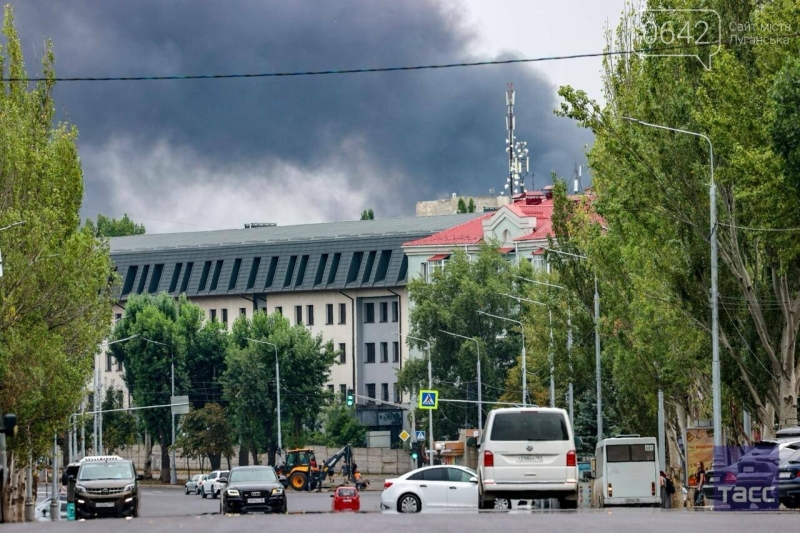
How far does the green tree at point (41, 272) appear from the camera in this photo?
4394 centimetres

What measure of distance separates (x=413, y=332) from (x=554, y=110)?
2662 inches

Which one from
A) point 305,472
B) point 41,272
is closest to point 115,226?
point 305,472

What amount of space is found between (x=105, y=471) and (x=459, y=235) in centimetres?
7965

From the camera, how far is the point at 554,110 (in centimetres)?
4525

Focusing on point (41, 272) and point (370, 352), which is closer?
point (41, 272)

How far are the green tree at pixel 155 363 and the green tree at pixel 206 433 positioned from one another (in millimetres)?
2061

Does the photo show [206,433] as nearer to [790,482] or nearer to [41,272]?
[41,272]

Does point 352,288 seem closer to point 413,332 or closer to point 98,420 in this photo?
point 413,332

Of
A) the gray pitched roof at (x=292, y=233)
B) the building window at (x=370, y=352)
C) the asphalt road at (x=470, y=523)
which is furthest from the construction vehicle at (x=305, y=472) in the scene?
the asphalt road at (x=470, y=523)

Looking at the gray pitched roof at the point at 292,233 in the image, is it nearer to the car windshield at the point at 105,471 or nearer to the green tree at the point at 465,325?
the green tree at the point at 465,325

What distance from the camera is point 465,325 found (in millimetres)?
109812

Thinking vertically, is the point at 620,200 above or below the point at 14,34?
below

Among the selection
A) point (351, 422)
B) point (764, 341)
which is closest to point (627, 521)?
A: point (764, 341)

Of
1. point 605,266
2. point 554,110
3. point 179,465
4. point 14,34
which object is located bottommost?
point 179,465
